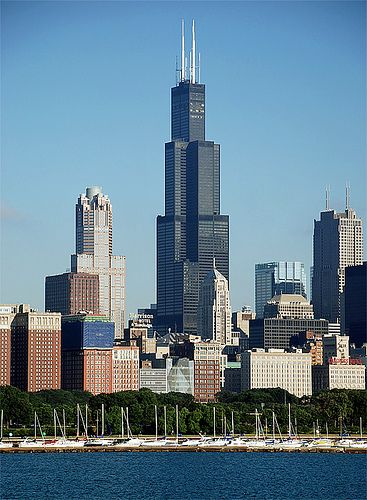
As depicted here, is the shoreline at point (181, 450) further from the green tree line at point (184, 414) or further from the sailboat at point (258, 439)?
the green tree line at point (184, 414)

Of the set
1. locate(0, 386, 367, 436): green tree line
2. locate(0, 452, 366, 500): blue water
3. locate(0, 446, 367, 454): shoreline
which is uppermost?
locate(0, 386, 367, 436): green tree line

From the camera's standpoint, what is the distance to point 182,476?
12294 cm

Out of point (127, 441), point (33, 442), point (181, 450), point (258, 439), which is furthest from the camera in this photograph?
point (258, 439)

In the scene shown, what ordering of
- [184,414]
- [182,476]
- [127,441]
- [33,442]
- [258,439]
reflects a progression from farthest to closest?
[184,414], [258,439], [33,442], [127,441], [182,476]

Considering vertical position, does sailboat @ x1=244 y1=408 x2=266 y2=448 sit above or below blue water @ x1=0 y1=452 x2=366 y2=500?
above

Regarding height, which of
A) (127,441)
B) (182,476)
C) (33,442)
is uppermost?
(127,441)

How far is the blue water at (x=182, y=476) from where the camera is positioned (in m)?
109

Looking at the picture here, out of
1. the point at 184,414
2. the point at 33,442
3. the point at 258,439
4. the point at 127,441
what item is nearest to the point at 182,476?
the point at 127,441

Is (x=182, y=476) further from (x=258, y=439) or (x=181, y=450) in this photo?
(x=258, y=439)

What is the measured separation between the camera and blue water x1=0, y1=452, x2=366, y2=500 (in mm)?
109062

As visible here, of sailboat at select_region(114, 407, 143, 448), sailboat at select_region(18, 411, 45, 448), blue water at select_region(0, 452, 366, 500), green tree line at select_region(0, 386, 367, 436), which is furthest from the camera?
green tree line at select_region(0, 386, 367, 436)

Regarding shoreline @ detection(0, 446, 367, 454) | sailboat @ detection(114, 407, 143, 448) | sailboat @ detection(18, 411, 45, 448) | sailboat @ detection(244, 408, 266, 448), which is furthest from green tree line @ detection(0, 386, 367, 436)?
shoreline @ detection(0, 446, 367, 454)

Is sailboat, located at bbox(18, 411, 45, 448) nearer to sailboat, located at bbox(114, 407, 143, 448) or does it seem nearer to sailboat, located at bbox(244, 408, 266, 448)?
sailboat, located at bbox(114, 407, 143, 448)

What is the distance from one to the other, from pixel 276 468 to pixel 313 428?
163 ft
